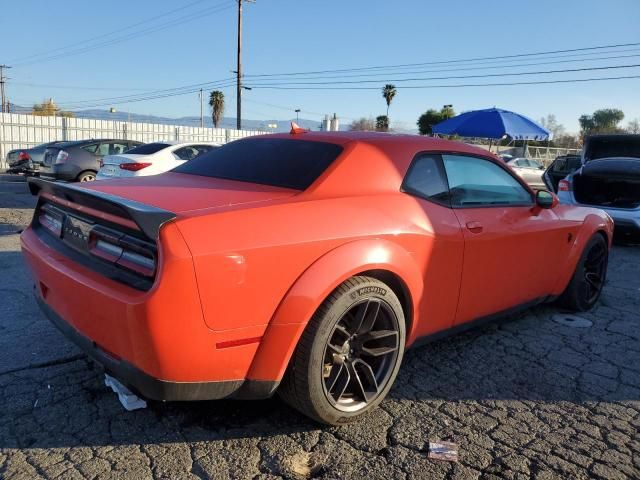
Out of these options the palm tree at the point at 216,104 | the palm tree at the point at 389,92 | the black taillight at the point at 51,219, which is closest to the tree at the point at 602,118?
the palm tree at the point at 389,92

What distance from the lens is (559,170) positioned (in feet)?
35.9

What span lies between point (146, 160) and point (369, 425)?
7.81 m

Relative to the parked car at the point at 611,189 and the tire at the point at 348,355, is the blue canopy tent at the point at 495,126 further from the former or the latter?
the tire at the point at 348,355

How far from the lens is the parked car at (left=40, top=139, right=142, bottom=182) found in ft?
40.1

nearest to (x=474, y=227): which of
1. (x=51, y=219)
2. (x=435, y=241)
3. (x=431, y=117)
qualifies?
(x=435, y=241)

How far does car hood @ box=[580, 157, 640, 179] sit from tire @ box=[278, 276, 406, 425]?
662 cm

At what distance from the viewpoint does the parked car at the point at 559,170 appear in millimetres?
10477

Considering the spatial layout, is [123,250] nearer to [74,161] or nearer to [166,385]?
[166,385]

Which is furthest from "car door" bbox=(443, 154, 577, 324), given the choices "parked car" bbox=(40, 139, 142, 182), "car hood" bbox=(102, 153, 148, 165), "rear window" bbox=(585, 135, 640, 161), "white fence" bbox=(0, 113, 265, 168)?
"white fence" bbox=(0, 113, 265, 168)

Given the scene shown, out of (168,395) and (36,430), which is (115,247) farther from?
(36,430)

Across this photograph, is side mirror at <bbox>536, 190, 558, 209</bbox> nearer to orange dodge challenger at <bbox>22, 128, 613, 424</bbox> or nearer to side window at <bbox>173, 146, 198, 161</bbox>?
orange dodge challenger at <bbox>22, 128, 613, 424</bbox>

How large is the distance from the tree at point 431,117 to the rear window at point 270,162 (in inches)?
1705

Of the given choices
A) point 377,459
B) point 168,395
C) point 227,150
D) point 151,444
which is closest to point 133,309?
point 168,395

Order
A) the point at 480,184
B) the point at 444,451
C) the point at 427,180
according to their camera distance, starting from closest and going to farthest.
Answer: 1. the point at 444,451
2. the point at 427,180
3. the point at 480,184
